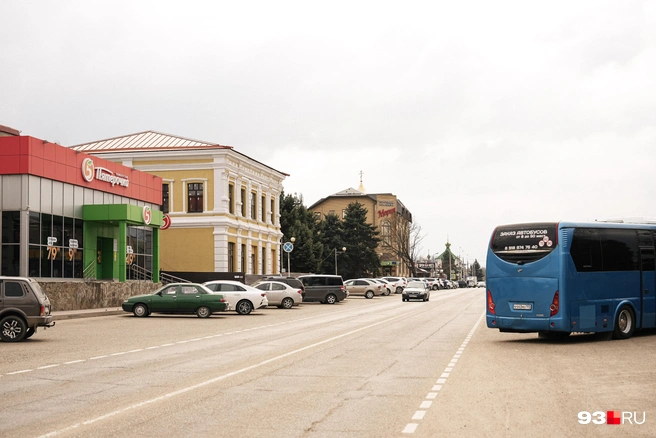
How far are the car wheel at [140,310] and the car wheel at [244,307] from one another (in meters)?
4.37

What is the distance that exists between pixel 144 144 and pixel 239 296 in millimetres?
30159


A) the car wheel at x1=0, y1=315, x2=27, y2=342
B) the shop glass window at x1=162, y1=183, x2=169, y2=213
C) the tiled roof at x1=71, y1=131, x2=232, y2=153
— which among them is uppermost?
the tiled roof at x1=71, y1=131, x2=232, y2=153

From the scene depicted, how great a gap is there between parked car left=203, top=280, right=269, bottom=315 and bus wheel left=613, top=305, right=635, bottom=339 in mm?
19245

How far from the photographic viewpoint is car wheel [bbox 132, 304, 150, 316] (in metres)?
35.0

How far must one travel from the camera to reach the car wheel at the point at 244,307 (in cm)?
Result: 3738

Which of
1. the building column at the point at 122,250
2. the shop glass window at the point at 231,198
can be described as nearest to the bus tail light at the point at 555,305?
the building column at the point at 122,250

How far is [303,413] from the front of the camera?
988 cm

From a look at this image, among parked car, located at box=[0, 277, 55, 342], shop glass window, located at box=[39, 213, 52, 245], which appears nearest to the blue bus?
parked car, located at box=[0, 277, 55, 342]

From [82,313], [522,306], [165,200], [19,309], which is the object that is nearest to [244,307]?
[82,313]

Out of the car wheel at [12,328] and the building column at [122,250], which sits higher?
the building column at [122,250]

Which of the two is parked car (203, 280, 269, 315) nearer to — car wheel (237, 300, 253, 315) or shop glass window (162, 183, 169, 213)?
car wheel (237, 300, 253, 315)

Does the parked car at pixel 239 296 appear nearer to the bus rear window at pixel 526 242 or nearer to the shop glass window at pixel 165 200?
the bus rear window at pixel 526 242

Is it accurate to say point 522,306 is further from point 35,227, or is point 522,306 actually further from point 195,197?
point 195,197

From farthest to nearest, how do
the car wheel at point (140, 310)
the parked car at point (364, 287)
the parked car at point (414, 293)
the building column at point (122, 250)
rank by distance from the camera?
the parked car at point (364, 287)
the parked car at point (414, 293)
the building column at point (122, 250)
the car wheel at point (140, 310)
